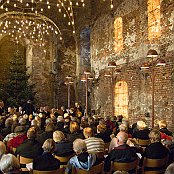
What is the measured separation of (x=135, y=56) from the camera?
1484cm

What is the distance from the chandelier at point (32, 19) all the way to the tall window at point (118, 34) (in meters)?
3.64

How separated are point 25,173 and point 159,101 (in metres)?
8.73

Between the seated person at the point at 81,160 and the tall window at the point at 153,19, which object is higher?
the tall window at the point at 153,19

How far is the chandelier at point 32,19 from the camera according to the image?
19938 millimetres

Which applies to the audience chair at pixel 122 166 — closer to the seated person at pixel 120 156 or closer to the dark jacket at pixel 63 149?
the seated person at pixel 120 156

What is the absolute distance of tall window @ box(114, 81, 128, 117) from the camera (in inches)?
616

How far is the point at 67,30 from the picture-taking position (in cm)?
2147

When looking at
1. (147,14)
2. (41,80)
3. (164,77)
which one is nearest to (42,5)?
(41,80)

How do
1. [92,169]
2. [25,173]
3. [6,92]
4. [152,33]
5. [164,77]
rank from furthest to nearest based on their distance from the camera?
[6,92] < [152,33] < [164,77] < [25,173] < [92,169]

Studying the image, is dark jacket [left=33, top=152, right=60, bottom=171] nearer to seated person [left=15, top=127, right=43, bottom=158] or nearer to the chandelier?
seated person [left=15, top=127, right=43, bottom=158]

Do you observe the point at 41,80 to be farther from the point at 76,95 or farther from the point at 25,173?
the point at 25,173

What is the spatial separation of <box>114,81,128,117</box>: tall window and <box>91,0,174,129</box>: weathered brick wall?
0.39 m

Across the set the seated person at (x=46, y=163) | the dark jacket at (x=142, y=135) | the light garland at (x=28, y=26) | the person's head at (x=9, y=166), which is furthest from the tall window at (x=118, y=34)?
the person's head at (x=9, y=166)

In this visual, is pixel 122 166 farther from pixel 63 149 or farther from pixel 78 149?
pixel 63 149
